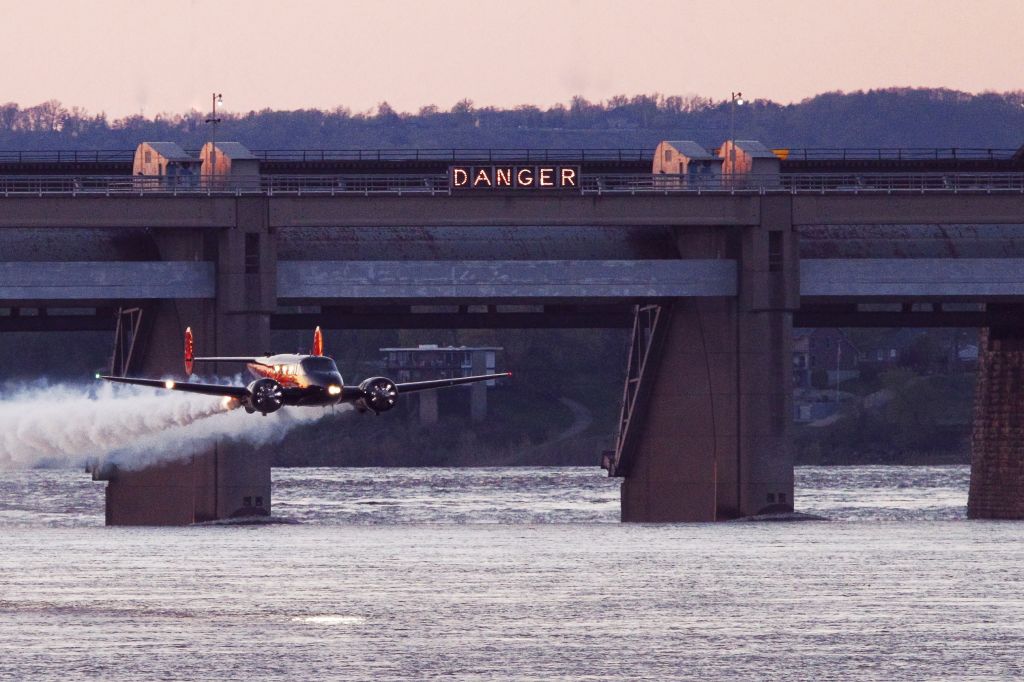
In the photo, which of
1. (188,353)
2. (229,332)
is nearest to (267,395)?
(188,353)

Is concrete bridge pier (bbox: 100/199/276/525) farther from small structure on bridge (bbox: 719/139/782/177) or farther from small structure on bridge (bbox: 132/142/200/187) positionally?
small structure on bridge (bbox: 719/139/782/177)

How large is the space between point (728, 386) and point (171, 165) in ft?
112

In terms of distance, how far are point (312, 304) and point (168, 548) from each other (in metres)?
18.6

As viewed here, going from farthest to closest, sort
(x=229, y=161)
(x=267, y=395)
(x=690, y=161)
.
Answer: (x=690, y=161) < (x=229, y=161) < (x=267, y=395)

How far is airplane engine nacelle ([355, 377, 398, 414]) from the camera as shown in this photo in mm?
88688

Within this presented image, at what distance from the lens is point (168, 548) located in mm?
106438

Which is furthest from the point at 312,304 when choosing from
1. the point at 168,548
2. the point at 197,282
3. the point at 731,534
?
the point at 731,534

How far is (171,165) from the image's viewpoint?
4764 inches

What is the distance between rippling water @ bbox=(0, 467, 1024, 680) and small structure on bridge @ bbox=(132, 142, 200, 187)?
20.0m

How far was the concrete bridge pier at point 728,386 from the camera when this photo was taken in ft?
386

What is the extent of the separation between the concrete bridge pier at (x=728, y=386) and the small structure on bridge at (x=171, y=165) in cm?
2832

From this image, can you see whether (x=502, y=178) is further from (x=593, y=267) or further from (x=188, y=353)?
(x=188, y=353)

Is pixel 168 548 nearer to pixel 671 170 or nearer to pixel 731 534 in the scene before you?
pixel 731 534

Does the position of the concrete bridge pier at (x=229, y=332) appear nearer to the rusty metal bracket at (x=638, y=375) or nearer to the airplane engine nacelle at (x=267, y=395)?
the rusty metal bracket at (x=638, y=375)
